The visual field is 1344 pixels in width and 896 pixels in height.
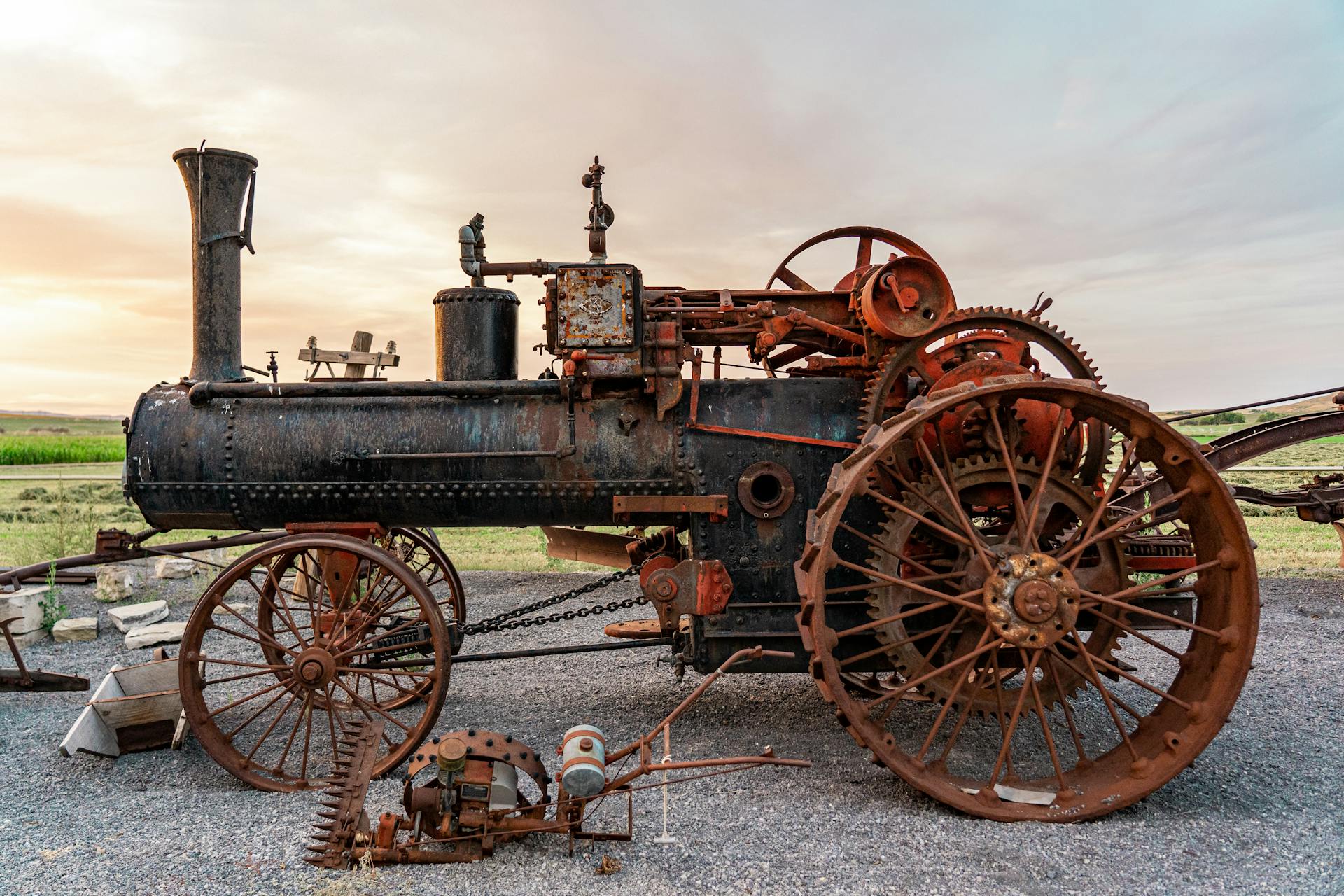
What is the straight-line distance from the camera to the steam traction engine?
4.09 meters

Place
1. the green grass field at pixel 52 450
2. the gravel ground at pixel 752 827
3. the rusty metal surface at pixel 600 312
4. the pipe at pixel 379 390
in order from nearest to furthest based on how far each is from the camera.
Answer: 1. the gravel ground at pixel 752 827
2. the rusty metal surface at pixel 600 312
3. the pipe at pixel 379 390
4. the green grass field at pixel 52 450

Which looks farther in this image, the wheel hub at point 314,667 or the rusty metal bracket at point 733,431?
the rusty metal bracket at point 733,431

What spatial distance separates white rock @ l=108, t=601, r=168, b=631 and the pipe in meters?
4.37

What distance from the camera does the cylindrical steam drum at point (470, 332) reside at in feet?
16.4

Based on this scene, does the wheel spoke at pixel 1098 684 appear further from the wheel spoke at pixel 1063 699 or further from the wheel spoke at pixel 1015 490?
the wheel spoke at pixel 1015 490

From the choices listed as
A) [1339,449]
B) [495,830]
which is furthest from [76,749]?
[1339,449]

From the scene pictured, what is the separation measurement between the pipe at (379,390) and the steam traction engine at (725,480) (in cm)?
1

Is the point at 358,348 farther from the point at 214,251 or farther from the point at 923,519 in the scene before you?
the point at 923,519

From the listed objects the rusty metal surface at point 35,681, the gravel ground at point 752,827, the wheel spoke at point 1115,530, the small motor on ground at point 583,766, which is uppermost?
the wheel spoke at point 1115,530

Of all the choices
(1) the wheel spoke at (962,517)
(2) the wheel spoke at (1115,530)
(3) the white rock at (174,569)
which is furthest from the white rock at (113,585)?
(2) the wheel spoke at (1115,530)

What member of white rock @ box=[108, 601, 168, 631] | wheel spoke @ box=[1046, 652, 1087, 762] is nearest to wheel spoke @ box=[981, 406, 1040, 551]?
wheel spoke @ box=[1046, 652, 1087, 762]

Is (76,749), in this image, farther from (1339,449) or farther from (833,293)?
(1339,449)

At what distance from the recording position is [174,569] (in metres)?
9.91

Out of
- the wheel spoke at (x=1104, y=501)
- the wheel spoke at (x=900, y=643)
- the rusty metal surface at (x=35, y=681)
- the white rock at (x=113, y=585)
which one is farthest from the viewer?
the white rock at (x=113, y=585)
